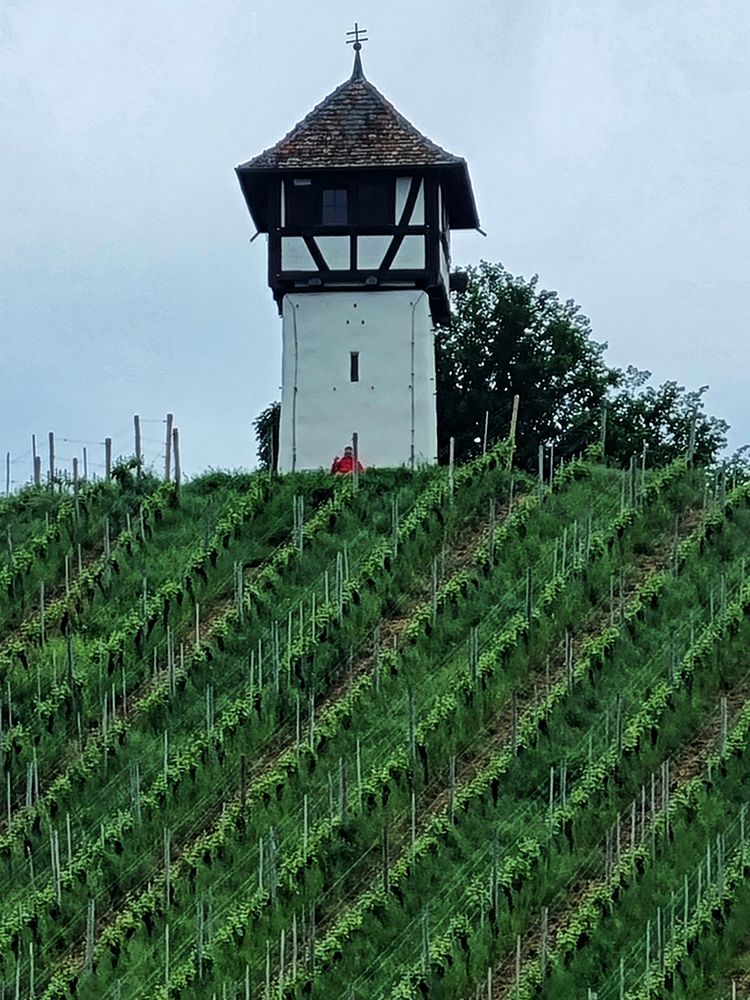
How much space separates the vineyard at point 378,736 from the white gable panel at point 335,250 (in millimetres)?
3962

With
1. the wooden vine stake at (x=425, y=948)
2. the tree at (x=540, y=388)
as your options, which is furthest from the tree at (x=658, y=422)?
the wooden vine stake at (x=425, y=948)

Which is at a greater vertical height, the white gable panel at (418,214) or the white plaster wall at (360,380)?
the white gable panel at (418,214)

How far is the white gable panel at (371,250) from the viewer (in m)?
35.9

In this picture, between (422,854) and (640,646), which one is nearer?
(422,854)

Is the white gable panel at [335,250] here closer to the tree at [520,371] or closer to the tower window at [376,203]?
the tower window at [376,203]

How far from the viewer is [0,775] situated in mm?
27984

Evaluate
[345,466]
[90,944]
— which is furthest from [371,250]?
[90,944]

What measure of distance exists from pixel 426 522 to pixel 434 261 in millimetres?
5184

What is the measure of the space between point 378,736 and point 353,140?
11.2 meters

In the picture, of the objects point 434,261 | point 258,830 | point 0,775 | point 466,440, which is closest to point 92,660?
point 0,775

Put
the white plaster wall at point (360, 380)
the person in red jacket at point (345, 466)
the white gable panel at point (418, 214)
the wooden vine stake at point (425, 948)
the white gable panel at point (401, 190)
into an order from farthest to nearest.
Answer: the white gable panel at point (401, 190) → the white gable panel at point (418, 214) → the white plaster wall at point (360, 380) → the person in red jacket at point (345, 466) → the wooden vine stake at point (425, 948)

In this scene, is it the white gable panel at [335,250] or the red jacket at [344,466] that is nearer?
the red jacket at [344,466]

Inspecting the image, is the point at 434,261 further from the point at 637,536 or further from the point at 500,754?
the point at 500,754

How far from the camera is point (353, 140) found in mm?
36375
